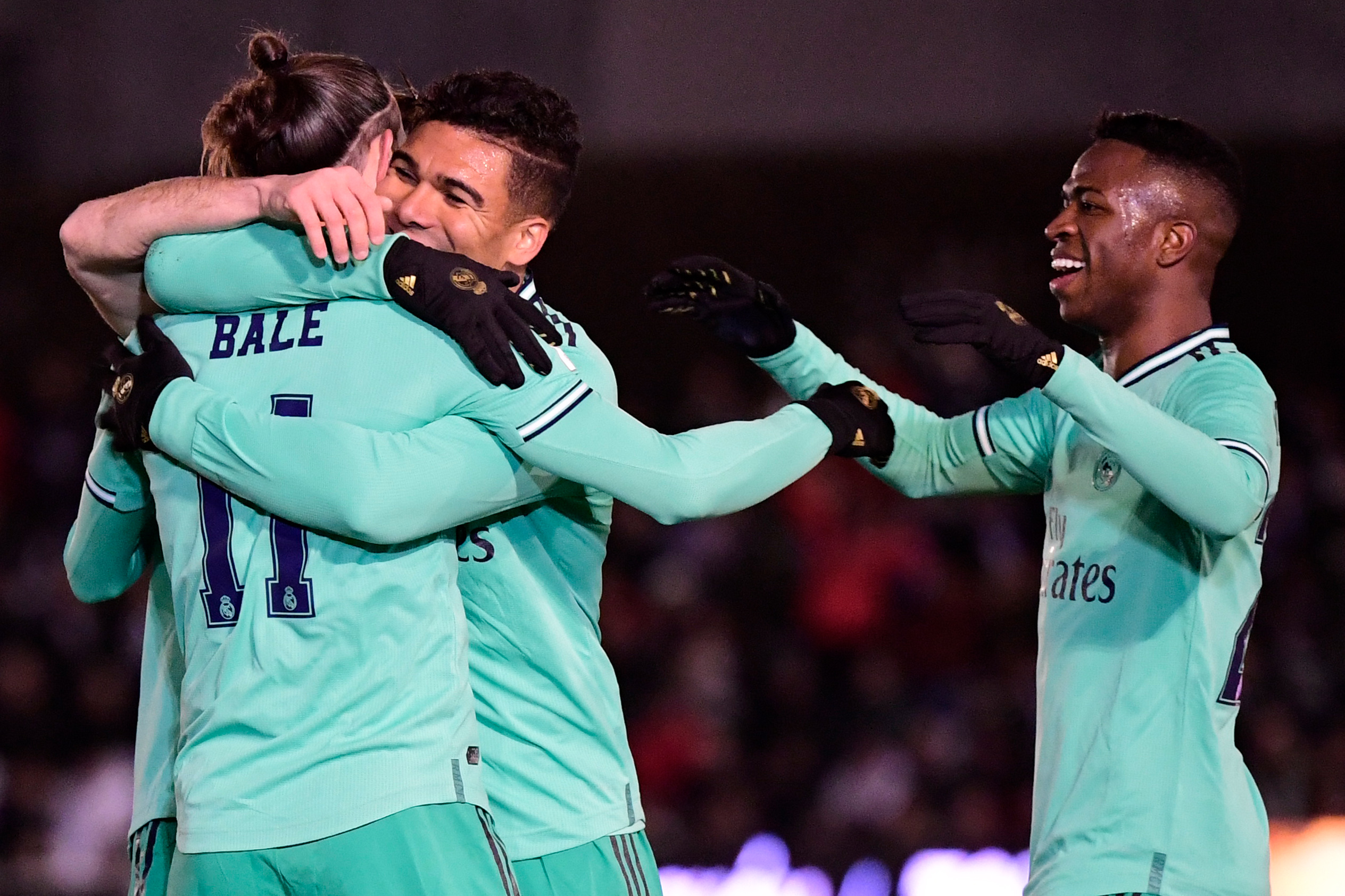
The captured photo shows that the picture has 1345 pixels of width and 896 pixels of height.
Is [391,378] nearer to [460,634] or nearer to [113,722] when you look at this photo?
[460,634]

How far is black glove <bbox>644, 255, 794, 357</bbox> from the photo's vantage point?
3248 mm

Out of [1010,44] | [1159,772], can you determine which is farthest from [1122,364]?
[1010,44]

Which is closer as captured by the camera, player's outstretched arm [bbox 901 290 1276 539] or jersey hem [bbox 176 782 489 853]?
jersey hem [bbox 176 782 489 853]

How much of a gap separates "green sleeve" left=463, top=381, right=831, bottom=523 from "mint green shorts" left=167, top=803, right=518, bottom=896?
54cm

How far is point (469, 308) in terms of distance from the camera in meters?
2.21

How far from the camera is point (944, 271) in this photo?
26.2 ft

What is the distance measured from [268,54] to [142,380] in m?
0.59

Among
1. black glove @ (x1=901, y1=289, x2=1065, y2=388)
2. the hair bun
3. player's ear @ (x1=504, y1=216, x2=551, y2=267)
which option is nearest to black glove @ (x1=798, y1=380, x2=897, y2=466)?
black glove @ (x1=901, y1=289, x2=1065, y2=388)

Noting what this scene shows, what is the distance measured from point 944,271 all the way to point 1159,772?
5.58 metres

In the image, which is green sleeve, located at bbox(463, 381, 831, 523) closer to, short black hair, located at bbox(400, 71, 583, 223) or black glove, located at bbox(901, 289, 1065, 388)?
black glove, located at bbox(901, 289, 1065, 388)

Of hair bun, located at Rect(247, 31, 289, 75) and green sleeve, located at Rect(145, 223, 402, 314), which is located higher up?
hair bun, located at Rect(247, 31, 289, 75)

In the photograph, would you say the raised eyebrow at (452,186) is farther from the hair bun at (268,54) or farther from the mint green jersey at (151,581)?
the mint green jersey at (151,581)

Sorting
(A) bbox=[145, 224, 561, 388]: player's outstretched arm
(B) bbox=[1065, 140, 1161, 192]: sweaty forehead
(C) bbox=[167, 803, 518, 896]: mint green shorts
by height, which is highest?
(B) bbox=[1065, 140, 1161, 192]: sweaty forehead

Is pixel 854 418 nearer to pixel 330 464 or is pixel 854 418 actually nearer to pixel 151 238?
pixel 330 464
